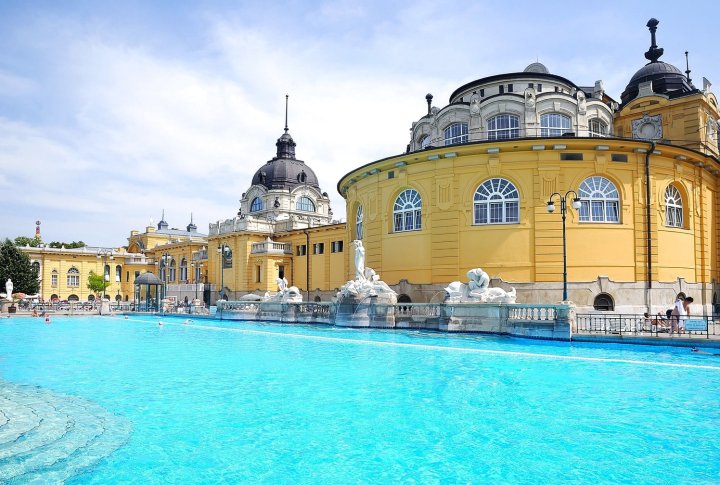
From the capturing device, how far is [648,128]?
34.4 m

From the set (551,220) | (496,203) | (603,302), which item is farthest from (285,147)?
(603,302)

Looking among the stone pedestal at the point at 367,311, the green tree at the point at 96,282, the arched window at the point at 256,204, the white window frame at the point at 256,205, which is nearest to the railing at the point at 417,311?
the stone pedestal at the point at 367,311

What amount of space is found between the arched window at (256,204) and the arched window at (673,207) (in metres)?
46.0

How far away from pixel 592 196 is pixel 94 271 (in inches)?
2737

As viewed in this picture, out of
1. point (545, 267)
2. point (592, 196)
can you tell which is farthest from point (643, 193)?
point (545, 267)

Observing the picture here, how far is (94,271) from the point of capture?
74.8 metres

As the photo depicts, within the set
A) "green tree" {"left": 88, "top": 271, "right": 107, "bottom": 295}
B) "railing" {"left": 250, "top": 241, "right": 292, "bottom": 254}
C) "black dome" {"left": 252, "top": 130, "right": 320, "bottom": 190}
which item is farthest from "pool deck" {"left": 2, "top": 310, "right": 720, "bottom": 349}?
"green tree" {"left": 88, "top": 271, "right": 107, "bottom": 295}

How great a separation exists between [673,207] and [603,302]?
6840 mm

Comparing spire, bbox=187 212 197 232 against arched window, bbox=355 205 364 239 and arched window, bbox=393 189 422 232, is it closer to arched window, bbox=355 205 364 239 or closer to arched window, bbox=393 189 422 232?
arched window, bbox=355 205 364 239

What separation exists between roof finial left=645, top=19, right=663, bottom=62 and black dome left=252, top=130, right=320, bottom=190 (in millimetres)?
39035

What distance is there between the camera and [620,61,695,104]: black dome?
34.6m

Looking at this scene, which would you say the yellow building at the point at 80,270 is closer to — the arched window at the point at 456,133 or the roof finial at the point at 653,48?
the arched window at the point at 456,133

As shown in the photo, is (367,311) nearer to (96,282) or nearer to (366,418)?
(366,418)

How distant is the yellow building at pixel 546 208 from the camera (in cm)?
2517
